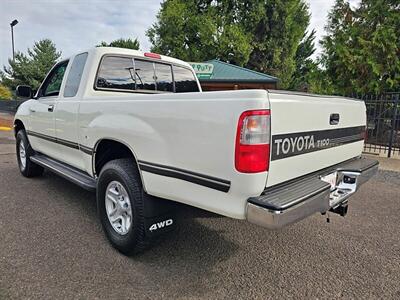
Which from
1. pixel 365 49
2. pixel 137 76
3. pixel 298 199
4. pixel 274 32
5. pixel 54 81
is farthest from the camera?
pixel 274 32

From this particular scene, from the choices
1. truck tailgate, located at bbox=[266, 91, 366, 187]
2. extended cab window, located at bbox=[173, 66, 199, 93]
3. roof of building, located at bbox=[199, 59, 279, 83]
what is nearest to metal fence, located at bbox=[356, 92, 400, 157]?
roof of building, located at bbox=[199, 59, 279, 83]

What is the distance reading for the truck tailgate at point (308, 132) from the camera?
1.96 m

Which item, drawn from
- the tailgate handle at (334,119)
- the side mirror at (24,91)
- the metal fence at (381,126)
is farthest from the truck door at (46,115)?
the metal fence at (381,126)

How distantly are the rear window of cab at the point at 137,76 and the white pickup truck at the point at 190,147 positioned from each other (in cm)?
1

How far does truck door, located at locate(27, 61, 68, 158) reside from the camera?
3.94 m

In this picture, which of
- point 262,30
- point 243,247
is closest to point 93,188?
point 243,247

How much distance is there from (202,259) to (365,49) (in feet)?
44.2

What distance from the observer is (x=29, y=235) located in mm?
3084

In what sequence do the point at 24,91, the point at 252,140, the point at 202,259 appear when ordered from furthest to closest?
the point at 24,91
the point at 202,259
the point at 252,140

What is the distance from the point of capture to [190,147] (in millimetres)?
2057

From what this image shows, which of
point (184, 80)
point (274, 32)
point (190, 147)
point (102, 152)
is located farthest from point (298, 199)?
point (274, 32)

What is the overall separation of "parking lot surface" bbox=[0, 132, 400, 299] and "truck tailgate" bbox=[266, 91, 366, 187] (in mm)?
895

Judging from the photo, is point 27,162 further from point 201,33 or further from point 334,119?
point 201,33

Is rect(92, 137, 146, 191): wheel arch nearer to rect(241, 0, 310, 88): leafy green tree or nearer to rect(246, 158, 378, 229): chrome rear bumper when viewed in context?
rect(246, 158, 378, 229): chrome rear bumper
